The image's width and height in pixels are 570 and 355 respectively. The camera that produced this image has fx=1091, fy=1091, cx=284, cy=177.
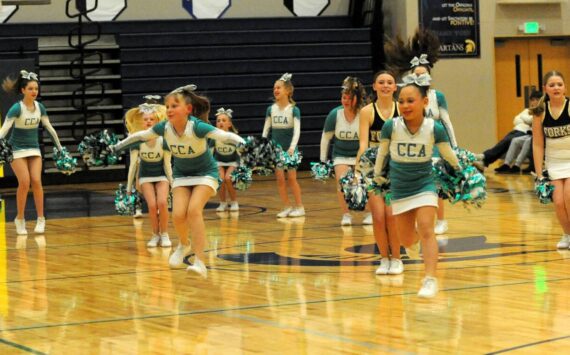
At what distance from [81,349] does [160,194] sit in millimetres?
4333

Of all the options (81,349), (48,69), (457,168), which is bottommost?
(81,349)

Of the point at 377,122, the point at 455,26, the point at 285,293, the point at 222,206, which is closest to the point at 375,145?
the point at 377,122

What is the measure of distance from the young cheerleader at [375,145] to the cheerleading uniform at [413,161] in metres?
0.57

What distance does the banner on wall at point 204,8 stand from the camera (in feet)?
62.6

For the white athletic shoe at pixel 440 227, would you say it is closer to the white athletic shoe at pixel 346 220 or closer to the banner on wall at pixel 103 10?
the white athletic shoe at pixel 346 220

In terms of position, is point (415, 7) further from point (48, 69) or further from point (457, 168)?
point (457, 168)

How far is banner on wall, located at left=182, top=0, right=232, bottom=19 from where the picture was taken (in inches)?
751

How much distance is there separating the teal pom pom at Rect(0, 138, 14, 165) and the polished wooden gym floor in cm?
78

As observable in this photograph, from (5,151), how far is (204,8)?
905cm

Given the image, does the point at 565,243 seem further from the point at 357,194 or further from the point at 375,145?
the point at 357,194

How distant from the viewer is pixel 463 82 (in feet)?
63.0

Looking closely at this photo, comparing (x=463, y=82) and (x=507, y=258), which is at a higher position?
(x=463, y=82)

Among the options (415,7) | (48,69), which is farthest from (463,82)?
(48,69)

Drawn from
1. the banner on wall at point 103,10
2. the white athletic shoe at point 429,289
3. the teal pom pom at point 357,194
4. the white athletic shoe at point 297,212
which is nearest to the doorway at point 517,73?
the banner on wall at point 103,10
